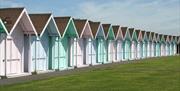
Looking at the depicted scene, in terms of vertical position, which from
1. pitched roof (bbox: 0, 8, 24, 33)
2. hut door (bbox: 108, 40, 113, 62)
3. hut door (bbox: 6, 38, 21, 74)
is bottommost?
hut door (bbox: 6, 38, 21, 74)

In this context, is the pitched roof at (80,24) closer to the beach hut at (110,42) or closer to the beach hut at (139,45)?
the beach hut at (110,42)

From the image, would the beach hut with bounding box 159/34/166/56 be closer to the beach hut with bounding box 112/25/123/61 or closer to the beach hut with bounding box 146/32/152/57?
the beach hut with bounding box 146/32/152/57

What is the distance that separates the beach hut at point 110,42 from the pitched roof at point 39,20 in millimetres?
17578

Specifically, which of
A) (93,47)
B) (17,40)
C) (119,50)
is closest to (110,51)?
(119,50)

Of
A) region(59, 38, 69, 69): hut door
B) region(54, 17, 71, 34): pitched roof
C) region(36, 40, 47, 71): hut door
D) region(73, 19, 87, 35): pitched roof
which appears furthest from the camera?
region(73, 19, 87, 35): pitched roof

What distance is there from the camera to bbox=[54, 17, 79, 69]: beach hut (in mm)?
39219

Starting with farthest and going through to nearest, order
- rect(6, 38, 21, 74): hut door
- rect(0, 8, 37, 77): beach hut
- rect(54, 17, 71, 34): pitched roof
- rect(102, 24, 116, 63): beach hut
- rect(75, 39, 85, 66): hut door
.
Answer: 1. rect(102, 24, 116, 63): beach hut
2. rect(75, 39, 85, 66): hut door
3. rect(54, 17, 71, 34): pitched roof
4. rect(6, 38, 21, 74): hut door
5. rect(0, 8, 37, 77): beach hut

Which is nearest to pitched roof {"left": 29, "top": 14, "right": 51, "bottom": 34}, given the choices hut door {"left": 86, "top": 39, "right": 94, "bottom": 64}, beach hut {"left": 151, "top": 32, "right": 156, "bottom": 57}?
hut door {"left": 86, "top": 39, "right": 94, "bottom": 64}

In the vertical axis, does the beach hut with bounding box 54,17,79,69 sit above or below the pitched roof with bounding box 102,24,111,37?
below

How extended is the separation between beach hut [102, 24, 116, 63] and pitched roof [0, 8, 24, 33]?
22519 mm

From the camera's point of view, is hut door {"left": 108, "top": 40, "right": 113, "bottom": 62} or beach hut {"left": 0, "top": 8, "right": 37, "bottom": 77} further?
hut door {"left": 108, "top": 40, "right": 113, "bottom": 62}

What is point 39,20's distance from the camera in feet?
115

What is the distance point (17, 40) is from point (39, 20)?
11.6 ft

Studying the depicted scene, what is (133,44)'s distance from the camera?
222 ft
